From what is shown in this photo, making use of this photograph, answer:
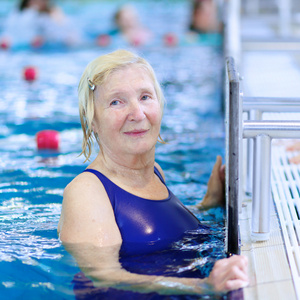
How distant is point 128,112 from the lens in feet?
7.22

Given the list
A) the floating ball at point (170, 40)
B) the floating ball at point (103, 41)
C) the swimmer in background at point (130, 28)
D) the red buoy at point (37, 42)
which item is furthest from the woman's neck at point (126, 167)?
the swimmer in background at point (130, 28)

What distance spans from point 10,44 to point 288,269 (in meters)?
10.1

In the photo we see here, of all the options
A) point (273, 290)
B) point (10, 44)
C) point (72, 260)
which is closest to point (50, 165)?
point (72, 260)

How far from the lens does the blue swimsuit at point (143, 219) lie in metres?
2.18

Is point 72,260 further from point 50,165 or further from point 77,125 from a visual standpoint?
point 77,125

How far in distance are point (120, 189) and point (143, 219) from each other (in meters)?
0.15

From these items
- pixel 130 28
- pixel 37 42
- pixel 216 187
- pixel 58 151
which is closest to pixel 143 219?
pixel 216 187

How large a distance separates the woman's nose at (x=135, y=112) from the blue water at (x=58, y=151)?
0.51 m

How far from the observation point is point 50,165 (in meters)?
4.32

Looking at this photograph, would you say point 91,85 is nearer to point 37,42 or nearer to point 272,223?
point 272,223

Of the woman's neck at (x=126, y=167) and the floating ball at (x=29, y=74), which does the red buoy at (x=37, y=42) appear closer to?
the floating ball at (x=29, y=74)

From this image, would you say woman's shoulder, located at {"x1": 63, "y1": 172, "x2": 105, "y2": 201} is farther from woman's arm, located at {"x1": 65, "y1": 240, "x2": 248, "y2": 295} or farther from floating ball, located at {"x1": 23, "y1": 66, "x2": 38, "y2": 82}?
Result: floating ball, located at {"x1": 23, "y1": 66, "x2": 38, "y2": 82}

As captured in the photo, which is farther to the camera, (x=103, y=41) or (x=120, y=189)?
(x=103, y=41)

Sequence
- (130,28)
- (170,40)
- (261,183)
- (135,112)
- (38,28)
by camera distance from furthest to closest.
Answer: (130,28), (38,28), (170,40), (135,112), (261,183)
